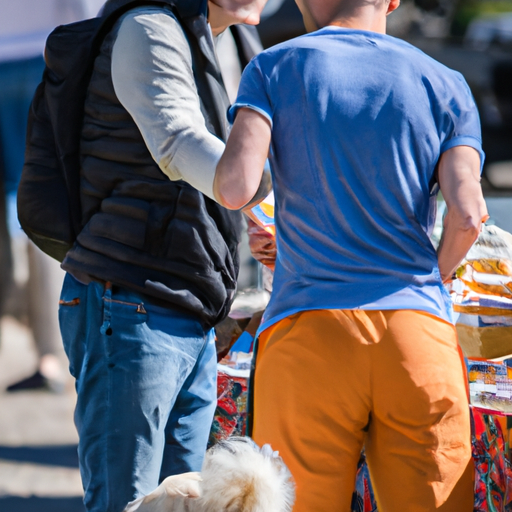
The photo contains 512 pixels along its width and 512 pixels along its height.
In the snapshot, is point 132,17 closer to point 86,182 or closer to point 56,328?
point 86,182

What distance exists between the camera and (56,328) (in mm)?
5016

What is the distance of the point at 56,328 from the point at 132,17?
371 cm

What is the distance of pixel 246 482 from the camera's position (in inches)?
48.4

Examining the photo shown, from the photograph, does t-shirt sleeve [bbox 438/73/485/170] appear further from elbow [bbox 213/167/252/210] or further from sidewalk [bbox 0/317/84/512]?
sidewalk [bbox 0/317/84/512]

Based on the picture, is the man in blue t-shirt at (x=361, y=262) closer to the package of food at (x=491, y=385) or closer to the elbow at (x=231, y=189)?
the elbow at (x=231, y=189)

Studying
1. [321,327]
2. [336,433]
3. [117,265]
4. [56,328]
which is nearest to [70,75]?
[117,265]

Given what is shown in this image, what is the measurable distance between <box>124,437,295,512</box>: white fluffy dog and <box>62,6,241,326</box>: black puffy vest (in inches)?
17.3

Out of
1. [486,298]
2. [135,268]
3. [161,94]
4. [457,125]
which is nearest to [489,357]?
[486,298]

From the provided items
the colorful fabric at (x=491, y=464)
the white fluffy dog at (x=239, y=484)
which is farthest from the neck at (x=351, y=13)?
the colorful fabric at (x=491, y=464)

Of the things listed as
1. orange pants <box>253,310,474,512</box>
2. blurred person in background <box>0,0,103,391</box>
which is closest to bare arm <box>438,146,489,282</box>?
orange pants <box>253,310,474,512</box>

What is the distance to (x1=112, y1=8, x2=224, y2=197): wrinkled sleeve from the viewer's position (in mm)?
1526

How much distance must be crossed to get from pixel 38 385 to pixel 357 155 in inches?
157

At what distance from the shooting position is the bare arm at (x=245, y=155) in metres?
1.40

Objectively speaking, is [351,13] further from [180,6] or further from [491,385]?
[491,385]
